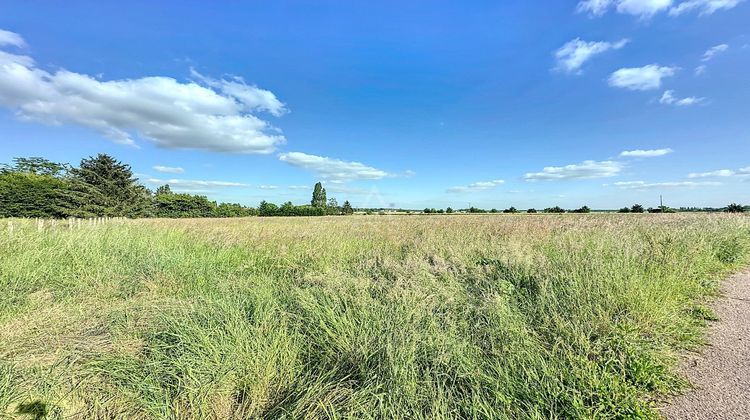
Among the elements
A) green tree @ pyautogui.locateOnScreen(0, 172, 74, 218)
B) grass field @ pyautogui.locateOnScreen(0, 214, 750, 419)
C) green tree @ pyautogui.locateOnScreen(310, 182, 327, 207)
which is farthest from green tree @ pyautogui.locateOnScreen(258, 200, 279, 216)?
grass field @ pyautogui.locateOnScreen(0, 214, 750, 419)

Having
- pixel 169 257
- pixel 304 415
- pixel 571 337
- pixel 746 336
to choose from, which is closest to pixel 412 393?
pixel 304 415

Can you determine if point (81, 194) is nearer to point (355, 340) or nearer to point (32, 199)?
point (32, 199)

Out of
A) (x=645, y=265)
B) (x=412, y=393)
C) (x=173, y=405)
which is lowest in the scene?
(x=173, y=405)

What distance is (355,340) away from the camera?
3.23 m

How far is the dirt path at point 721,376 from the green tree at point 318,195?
86.4 metres

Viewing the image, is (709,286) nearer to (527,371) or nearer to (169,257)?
(527,371)

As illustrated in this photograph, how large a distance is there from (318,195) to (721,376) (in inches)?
3475

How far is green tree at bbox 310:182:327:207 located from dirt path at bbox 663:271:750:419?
86409 millimetres

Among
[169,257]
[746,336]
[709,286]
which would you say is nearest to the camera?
[746,336]

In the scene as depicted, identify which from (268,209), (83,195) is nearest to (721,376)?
(83,195)

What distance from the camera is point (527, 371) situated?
266 cm

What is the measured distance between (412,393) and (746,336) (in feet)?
14.1

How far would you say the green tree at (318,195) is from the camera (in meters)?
88.6

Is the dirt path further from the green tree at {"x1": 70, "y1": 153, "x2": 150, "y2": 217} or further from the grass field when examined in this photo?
the green tree at {"x1": 70, "y1": 153, "x2": 150, "y2": 217}
